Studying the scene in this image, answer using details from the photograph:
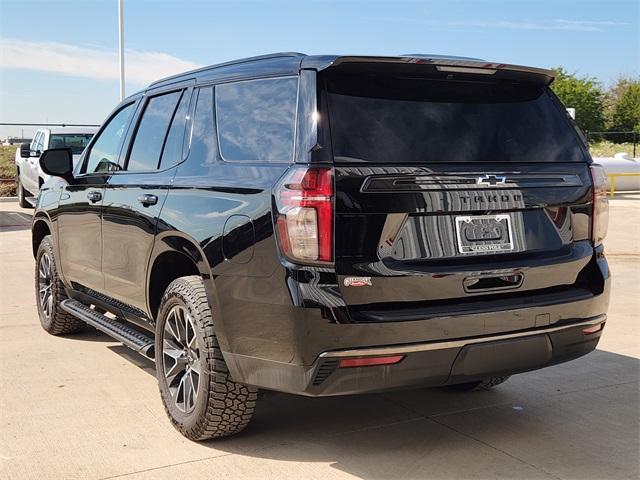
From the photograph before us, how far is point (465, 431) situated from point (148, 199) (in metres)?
2.16

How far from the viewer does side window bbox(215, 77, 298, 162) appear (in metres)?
3.66

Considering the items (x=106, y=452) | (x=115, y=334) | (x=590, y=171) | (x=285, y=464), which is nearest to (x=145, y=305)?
(x=115, y=334)

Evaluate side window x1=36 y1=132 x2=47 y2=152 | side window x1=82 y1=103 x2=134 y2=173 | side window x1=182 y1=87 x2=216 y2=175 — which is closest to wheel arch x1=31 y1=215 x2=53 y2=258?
side window x1=82 y1=103 x2=134 y2=173

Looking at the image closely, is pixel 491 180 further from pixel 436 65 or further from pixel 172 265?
pixel 172 265

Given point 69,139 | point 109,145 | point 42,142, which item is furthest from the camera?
point 42,142

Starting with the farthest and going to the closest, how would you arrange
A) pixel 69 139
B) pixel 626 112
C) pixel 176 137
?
pixel 626 112
pixel 69 139
pixel 176 137

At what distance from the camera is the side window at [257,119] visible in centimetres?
366

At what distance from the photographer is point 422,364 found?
343 centimetres

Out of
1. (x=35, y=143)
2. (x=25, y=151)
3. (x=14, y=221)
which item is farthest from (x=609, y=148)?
(x=14, y=221)

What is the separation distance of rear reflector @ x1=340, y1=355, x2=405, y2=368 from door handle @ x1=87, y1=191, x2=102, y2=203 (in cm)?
258

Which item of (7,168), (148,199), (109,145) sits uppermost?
(109,145)

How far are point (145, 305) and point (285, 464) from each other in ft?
4.55

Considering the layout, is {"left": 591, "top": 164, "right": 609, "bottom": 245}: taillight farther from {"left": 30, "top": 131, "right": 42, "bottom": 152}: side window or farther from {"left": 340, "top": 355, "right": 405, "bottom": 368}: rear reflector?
{"left": 30, "top": 131, "right": 42, "bottom": 152}: side window

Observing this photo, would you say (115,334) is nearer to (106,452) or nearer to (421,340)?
(106,452)
